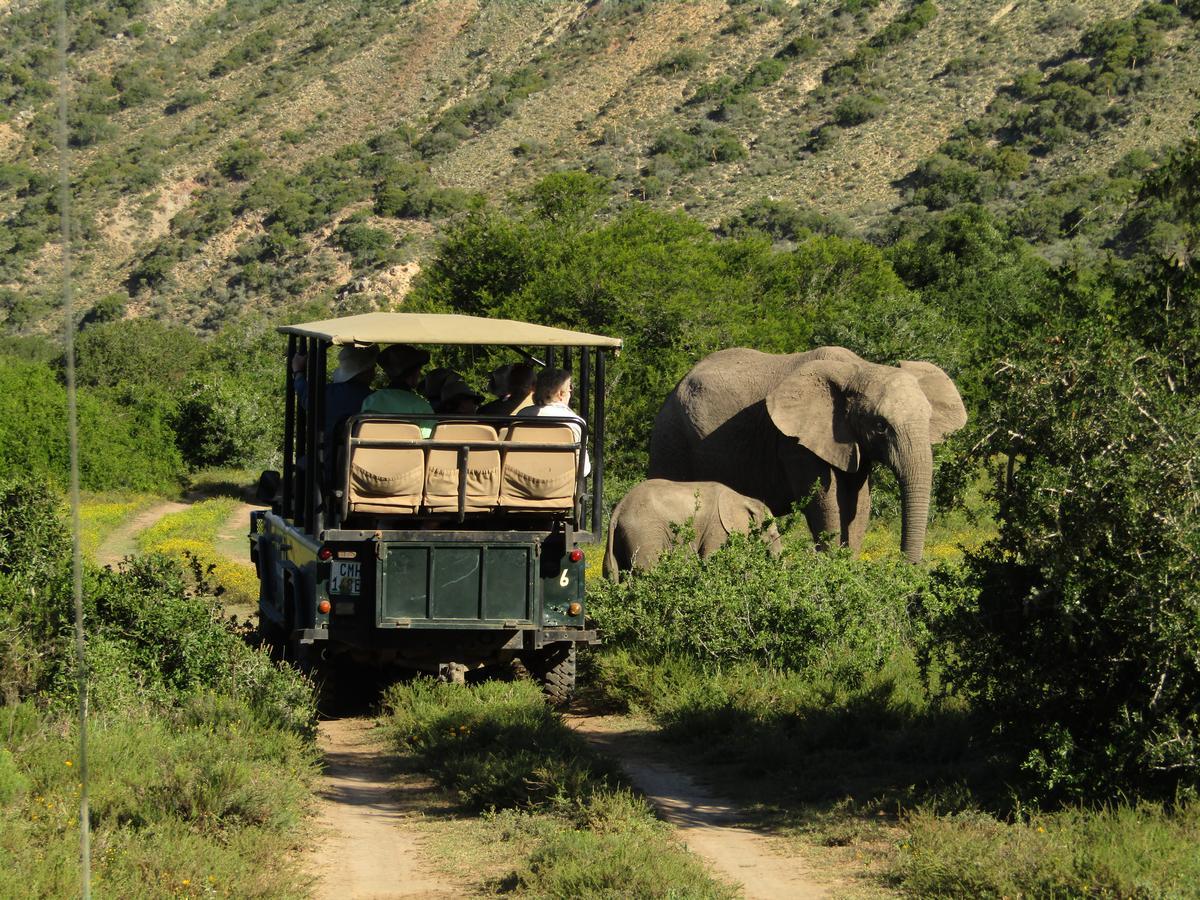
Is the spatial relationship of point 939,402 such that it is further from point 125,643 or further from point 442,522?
point 125,643

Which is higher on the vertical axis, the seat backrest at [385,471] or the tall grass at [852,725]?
the seat backrest at [385,471]

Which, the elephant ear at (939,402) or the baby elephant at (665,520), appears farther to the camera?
the elephant ear at (939,402)

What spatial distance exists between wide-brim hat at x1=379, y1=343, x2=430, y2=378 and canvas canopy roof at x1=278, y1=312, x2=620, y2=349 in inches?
9.4

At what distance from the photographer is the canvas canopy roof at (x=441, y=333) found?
10.1 metres

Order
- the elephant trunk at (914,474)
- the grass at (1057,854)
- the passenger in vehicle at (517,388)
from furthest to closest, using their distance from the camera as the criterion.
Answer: the elephant trunk at (914,474), the passenger in vehicle at (517,388), the grass at (1057,854)

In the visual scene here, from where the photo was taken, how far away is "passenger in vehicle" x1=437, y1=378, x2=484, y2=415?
11047 millimetres

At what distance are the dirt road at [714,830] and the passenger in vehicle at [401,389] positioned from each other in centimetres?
238

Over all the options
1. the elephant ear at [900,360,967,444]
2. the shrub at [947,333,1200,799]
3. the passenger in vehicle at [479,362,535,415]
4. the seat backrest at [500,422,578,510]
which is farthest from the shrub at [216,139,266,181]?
the shrub at [947,333,1200,799]

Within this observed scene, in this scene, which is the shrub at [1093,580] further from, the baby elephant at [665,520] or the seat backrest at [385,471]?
the baby elephant at [665,520]

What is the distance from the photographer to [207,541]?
24.7m

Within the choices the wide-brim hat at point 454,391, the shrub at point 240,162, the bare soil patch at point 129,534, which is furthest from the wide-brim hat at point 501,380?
the shrub at point 240,162

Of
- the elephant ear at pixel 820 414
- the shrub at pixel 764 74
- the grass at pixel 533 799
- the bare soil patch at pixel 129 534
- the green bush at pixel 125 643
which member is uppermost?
the shrub at pixel 764 74

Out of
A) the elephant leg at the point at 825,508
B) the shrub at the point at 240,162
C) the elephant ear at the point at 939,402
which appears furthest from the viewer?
the shrub at the point at 240,162

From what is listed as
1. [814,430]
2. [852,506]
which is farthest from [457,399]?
[852,506]
